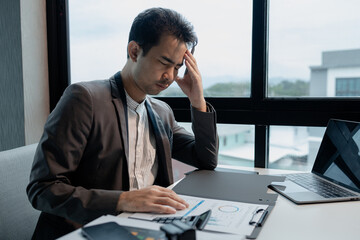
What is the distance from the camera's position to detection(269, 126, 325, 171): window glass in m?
1.72

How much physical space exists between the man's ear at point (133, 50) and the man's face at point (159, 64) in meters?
0.02

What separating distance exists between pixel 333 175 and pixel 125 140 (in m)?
0.77

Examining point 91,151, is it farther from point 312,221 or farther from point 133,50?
point 312,221

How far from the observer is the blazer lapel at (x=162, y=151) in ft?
4.34

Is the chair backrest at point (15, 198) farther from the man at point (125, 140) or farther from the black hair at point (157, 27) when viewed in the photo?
the black hair at point (157, 27)

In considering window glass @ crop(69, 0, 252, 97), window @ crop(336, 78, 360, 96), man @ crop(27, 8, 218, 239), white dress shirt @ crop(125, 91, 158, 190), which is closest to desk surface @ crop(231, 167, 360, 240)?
man @ crop(27, 8, 218, 239)

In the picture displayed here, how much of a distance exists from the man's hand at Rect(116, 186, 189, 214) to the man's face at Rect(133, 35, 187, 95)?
0.46 metres

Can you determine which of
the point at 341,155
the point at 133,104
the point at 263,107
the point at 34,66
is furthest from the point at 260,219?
the point at 34,66

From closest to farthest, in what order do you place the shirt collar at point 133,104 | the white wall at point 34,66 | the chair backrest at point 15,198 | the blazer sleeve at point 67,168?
1. the blazer sleeve at point 67,168
2. the chair backrest at point 15,198
3. the shirt collar at point 133,104
4. the white wall at point 34,66

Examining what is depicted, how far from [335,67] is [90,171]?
128 cm

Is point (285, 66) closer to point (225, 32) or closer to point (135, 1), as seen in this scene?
point (225, 32)

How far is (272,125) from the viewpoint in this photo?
5.74 feet

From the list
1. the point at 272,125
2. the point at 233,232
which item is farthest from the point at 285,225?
the point at 272,125

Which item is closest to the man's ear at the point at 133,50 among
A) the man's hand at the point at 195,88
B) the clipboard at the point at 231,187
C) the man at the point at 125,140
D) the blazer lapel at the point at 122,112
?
the man at the point at 125,140
